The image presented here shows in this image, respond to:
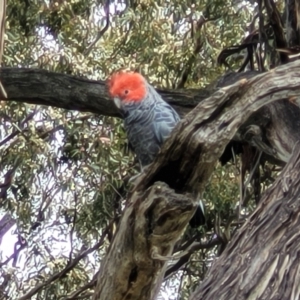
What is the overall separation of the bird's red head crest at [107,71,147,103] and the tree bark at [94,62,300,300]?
0.87 metres

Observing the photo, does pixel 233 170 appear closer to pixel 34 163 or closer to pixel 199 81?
pixel 199 81

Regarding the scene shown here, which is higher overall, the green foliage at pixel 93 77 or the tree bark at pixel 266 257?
the green foliage at pixel 93 77

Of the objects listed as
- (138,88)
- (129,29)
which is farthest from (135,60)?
(138,88)

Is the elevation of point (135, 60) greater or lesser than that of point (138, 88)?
greater

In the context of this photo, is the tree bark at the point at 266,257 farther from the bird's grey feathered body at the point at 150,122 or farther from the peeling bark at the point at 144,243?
the bird's grey feathered body at the point at 150,122

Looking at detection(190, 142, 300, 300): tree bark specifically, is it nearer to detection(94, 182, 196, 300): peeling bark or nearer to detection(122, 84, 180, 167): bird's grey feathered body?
detection(94, 182, 196, 300): peeling bark

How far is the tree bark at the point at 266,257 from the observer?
2.06 meters

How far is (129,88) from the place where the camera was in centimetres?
322

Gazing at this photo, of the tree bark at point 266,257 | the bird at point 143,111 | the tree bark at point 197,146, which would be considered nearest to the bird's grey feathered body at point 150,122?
the bird at point 143,111

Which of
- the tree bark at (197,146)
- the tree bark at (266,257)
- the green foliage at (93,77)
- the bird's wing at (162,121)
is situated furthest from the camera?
the green foliage at (93,77)

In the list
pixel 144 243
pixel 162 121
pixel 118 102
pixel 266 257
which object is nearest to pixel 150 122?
pixel 162 121

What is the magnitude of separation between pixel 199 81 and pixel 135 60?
0.47 m

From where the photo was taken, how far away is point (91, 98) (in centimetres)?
357

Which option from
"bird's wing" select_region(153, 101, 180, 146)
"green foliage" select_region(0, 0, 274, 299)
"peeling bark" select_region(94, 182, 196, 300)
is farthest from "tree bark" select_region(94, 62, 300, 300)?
"green foliage" select_region(0, 0, 274, 299)
